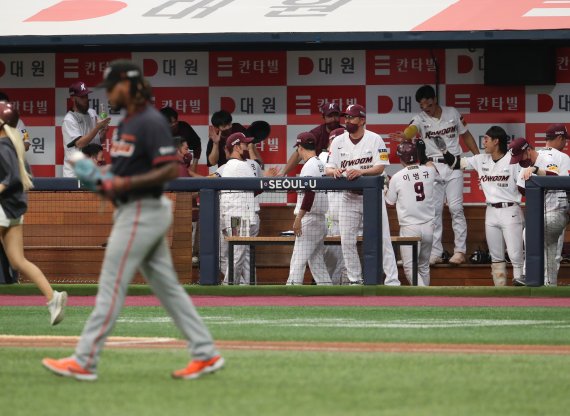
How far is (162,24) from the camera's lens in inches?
691

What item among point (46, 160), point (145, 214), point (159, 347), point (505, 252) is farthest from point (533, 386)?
point (46, 160)

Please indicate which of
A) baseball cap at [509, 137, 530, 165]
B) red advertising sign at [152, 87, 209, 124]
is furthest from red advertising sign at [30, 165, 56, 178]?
baseball cap at [509, 137, 530, 165]

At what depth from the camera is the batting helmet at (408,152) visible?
16188 mm

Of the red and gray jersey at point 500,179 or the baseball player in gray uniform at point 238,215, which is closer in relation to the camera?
the baseball player in gray uniform at point 238,215

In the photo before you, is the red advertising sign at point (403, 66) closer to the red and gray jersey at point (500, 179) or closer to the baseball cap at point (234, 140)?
the red and gray jersey at point (500, 179)

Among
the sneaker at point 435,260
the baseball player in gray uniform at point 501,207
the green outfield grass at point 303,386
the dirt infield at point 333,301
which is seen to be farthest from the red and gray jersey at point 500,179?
the green outfield grass at point 303,386

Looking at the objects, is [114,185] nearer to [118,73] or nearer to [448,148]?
[118,73]

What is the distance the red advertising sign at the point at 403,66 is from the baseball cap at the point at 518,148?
253cm

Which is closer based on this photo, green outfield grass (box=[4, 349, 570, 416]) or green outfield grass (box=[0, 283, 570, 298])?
green outfield grass (box=[4, 349, 570, 416])

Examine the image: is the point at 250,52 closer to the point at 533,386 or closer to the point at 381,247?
the point at 381,247

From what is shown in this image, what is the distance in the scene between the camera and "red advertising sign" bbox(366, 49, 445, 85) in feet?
60.1

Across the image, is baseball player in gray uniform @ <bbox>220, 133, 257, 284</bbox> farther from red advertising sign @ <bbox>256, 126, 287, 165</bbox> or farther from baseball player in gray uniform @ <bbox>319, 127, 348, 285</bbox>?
red advertising sign @ <bbox>256, 126, 287, 165</bbox>

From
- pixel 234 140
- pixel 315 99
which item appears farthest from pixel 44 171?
pixel 315 99

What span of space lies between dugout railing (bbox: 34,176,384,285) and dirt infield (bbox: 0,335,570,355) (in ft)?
18.3
